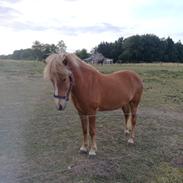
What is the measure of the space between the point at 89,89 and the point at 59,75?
0.69 m

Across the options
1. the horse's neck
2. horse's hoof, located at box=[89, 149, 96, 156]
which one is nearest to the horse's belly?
the horse's neck

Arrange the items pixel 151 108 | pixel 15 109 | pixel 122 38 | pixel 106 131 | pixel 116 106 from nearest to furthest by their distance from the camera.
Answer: pixel 116 106 < pixel 106 131 < pixel 15 109 < pixel 151 108 < pixel 122 38

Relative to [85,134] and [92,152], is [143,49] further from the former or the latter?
[92,152]

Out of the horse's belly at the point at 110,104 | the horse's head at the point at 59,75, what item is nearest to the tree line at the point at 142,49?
the horse's belly at the point at 110,104

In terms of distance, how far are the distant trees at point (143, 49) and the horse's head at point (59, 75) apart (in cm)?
5823

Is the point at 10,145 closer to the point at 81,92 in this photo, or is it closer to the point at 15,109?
the point at 81,92

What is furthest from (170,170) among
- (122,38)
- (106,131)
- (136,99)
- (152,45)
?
(122,38)

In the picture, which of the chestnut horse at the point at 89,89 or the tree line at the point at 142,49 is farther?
the tree line at the point at 142,49

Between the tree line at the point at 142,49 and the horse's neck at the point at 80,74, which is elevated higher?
the horse's neck at the point at 80,74

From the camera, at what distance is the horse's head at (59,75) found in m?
3.58

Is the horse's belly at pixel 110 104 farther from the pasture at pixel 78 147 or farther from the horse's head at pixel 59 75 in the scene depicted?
the horse's head at pixel 59 75

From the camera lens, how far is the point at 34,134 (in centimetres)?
535

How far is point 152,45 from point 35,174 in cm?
6087

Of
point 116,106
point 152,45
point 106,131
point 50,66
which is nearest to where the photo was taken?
point 50,66
